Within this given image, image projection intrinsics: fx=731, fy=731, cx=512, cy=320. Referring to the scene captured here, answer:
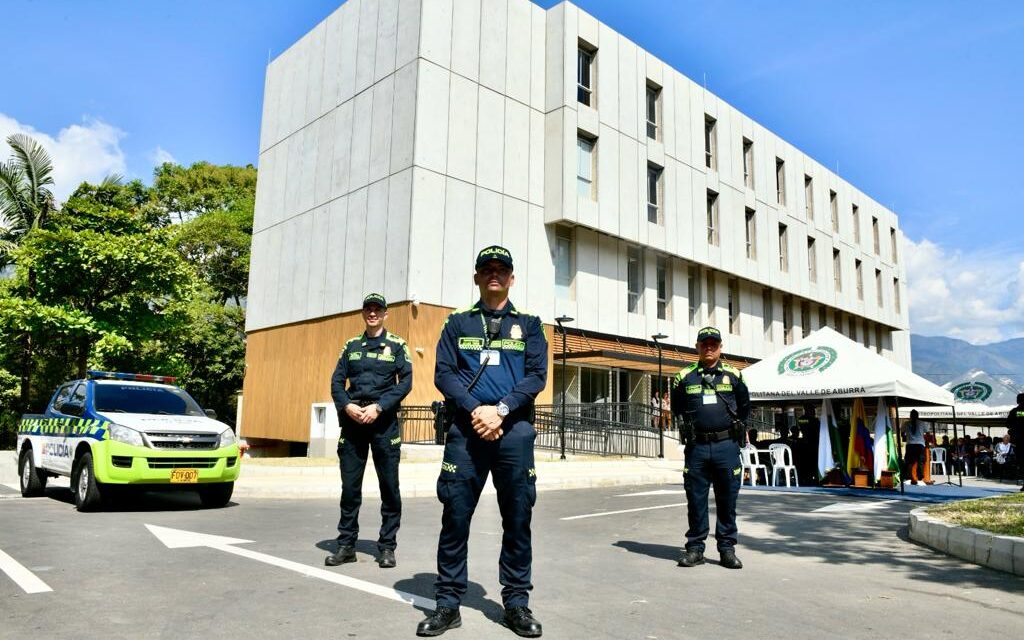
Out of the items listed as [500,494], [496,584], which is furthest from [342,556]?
[500,494]

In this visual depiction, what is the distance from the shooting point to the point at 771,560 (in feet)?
21.2

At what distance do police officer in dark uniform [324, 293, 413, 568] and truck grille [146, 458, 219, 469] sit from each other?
4211mm

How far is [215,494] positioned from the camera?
995 cm

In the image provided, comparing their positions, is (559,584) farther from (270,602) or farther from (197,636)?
(197,636)

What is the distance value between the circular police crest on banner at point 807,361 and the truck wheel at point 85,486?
38.8 ft

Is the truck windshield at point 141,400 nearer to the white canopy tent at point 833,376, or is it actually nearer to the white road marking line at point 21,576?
the white road marking line at point 21,576

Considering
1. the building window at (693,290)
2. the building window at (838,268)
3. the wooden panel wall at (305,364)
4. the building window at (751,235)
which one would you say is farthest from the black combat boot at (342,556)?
the building window at (838,268)

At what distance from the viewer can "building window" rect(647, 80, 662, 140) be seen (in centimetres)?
3061

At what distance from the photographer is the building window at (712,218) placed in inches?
1303

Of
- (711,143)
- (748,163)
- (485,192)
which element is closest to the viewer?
(485,192)

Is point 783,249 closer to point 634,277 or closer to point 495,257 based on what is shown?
point 634,277

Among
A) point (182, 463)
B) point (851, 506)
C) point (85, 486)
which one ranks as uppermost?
point (182, 463)

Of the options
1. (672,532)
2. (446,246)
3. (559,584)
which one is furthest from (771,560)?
(446,246)

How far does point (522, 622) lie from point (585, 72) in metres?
27.0
